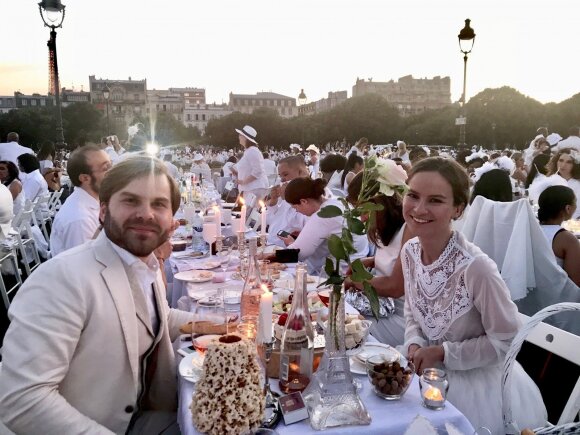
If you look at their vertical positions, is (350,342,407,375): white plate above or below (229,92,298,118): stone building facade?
below

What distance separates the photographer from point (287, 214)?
5.41 meters

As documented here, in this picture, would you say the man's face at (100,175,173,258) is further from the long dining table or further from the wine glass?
the wine glass

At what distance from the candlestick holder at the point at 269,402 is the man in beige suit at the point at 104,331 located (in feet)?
1.48

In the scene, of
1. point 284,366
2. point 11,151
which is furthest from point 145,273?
point 11,151

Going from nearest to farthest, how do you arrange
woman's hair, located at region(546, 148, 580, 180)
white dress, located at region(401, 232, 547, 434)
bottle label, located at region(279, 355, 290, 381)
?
bottle label, located at region(279, 355, 290, 381), white dress, located at region(401, 232, 547, 434), woman's hair, located at region(546, 148, 580, 180)

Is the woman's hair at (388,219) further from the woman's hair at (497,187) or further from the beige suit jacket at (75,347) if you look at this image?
the beige suit jacket at (75,347)

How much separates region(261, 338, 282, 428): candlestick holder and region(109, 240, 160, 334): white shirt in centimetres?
50


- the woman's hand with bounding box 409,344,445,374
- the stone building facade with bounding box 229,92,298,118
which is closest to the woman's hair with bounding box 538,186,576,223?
the woman's hand with bounding box 409,344,445,374

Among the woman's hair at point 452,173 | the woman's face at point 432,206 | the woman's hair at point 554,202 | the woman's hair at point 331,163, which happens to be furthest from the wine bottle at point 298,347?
the woman's hair at point 331,163

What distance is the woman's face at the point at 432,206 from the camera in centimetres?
222

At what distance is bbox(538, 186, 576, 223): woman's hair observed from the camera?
3.66 metres

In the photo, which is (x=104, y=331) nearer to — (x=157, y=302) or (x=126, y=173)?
(x=157, y=302)

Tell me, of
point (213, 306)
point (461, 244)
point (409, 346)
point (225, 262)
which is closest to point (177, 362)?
point (213, 306)

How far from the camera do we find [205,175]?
1545 cm
